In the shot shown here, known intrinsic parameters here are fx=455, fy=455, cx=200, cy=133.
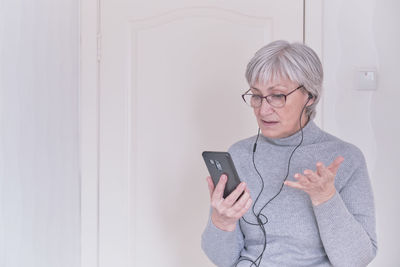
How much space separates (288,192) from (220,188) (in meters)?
0.22

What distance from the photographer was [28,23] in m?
1.40

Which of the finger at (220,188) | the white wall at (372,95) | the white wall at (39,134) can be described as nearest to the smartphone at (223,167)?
the finger at (220,188)

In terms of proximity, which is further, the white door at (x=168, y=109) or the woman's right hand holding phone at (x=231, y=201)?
the white door at (x=168, y=109)

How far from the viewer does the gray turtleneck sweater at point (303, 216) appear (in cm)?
111

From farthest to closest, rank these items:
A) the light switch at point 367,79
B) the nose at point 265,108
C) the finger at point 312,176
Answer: the light switch at point 367,79
the nose at point 265,108
the finger at point 312,176

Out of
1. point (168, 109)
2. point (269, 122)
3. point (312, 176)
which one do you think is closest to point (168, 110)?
point (168, 109)

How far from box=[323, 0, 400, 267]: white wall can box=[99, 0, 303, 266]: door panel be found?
164mm

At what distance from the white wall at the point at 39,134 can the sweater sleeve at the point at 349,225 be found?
837 mm

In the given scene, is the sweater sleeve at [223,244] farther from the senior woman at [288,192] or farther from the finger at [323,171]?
the finger at [323,171]

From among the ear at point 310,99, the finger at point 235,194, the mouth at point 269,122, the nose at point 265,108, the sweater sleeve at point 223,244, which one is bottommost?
the sweater sleeve at point 223,244

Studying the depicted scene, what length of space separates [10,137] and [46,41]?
16.7 inches

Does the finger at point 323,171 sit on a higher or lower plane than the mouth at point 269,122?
lower

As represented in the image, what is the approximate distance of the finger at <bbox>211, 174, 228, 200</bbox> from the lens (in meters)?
1.14

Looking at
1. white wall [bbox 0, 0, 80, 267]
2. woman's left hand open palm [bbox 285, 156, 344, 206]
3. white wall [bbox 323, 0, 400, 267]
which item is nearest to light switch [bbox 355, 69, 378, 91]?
white wall [bbox 323, 0, 400, 267]
